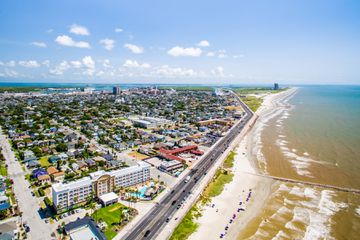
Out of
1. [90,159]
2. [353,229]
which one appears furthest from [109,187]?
[353,229]

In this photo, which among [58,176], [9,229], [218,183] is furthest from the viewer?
[58,176]

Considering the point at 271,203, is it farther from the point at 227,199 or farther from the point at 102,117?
the point at 102,117

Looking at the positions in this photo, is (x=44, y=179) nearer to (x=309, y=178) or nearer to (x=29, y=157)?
(x=29, y=157)

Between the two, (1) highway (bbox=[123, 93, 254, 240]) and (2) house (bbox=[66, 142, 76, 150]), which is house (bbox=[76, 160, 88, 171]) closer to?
(2) house (bbox=[66, 142, 76, 150])

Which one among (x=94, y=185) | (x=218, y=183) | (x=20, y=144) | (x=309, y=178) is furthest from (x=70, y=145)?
(x=309, y=178)

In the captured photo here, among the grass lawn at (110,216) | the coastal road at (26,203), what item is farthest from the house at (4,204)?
the grass lawn at (110,216)

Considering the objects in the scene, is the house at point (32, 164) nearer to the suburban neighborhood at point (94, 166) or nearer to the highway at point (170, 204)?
the suburban neighborhood at point (94, 166)

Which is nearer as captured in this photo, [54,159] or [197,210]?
[197,210]
